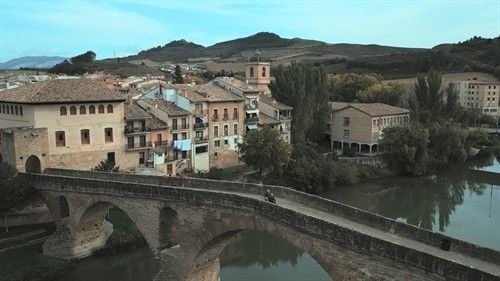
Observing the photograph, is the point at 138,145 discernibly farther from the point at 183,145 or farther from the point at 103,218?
the point at 103,218

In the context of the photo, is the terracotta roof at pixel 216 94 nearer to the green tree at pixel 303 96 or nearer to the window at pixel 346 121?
the green tree at pixel 303 96

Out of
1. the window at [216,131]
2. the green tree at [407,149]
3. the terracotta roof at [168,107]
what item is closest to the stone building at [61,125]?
the terracotta roof at [168,107]

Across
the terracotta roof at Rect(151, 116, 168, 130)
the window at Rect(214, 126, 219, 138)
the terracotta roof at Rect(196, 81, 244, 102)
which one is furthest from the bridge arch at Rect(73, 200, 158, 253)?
the terracotta roof at Rect(196, 81, 244, 102)

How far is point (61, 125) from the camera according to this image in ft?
88.5

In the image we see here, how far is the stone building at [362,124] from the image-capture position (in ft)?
155

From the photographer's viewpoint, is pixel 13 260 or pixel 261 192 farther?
pixel 13 260

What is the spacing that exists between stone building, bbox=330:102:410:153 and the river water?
22.7 ft

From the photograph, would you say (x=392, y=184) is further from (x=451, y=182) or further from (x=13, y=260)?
(x=13, y=260)

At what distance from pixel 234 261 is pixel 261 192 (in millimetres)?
6690

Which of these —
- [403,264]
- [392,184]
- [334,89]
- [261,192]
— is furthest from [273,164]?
[334,89]

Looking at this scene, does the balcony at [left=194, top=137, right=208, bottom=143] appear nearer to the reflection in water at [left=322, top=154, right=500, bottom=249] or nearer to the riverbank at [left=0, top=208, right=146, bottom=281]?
the reflection in water at [left=322, top=154, right=500, bottom=249]

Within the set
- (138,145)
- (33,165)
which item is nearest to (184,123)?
(138,145)

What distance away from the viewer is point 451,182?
41.1 metres

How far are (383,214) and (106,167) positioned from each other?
18.0 meters
